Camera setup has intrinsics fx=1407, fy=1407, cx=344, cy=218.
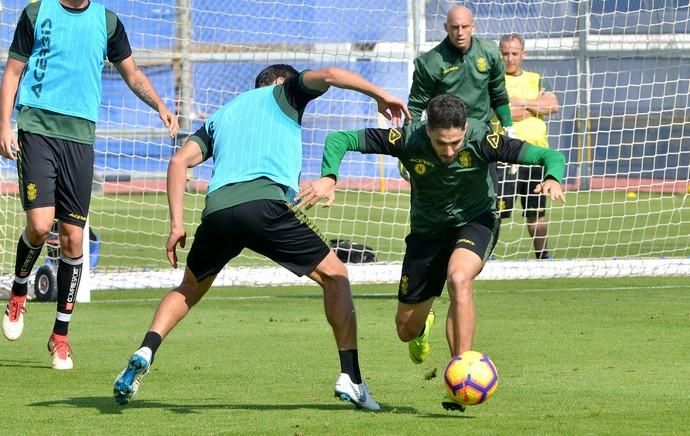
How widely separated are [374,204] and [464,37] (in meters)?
9.18

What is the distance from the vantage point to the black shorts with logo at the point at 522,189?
561 inches

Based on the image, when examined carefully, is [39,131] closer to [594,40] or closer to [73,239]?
[73,239]

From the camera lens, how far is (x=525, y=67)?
664 inches

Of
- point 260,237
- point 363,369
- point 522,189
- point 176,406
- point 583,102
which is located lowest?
point 363,369

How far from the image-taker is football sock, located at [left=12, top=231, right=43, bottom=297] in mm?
8554

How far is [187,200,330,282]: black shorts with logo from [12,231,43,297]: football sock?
6.32 ft

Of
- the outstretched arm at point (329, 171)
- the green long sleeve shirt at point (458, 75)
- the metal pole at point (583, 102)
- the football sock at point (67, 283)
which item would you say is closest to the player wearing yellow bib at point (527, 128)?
the metal pole at point (583, 102)

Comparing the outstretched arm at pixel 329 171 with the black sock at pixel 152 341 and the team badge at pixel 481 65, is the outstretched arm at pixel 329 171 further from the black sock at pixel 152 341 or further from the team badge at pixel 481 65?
the team badge at pixel 481 65

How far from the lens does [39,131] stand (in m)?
8.15

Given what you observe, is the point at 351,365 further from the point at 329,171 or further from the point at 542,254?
the point at 542,254

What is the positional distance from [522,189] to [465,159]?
7614 millimetres

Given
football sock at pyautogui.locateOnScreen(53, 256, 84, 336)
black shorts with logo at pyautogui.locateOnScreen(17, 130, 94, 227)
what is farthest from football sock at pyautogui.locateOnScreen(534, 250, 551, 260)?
black shorts with logo at pyautogui.locateOnScreen(17, 130, 94, 227)

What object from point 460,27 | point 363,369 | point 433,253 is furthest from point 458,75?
point 363,369

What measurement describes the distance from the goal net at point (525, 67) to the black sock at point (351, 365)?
8.16 m
